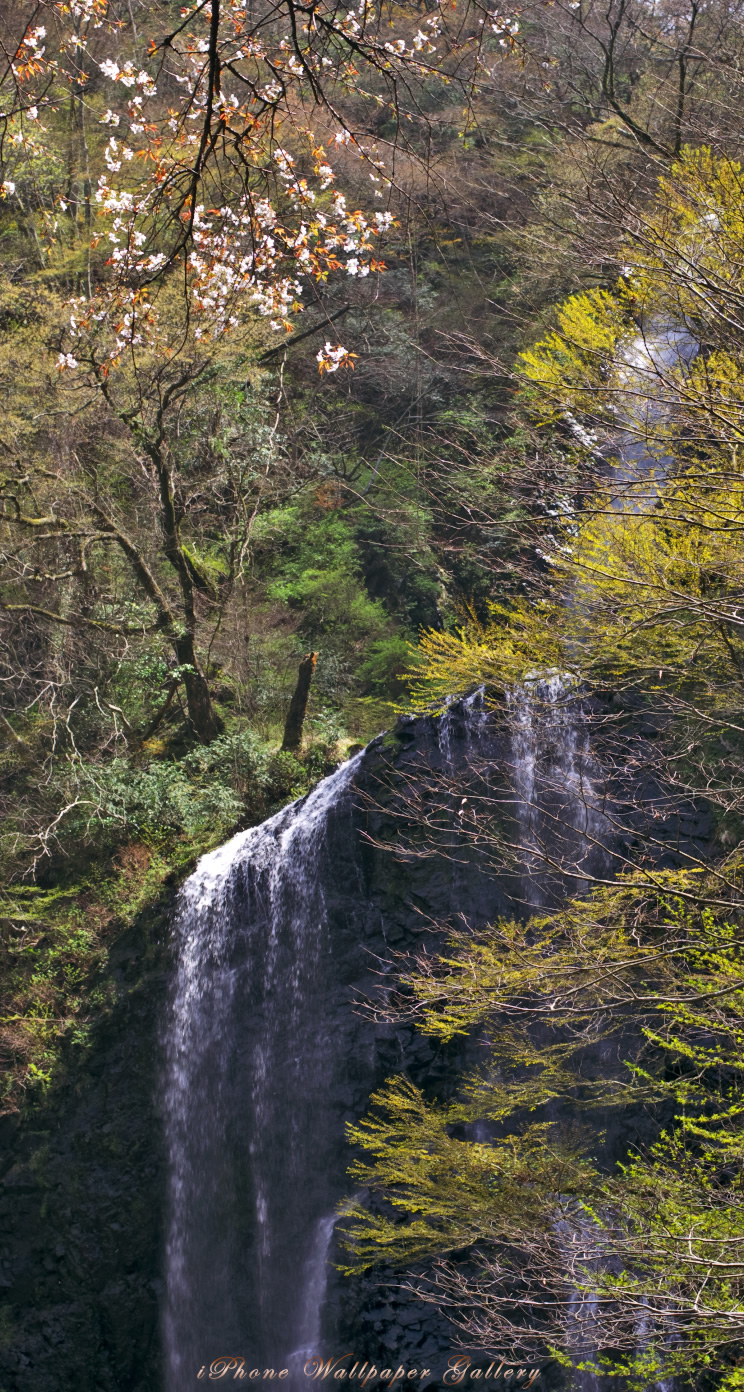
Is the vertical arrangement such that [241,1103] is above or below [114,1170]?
above

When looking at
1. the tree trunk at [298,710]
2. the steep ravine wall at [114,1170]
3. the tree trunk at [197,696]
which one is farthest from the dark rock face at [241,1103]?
the tree trunk at [197,696]

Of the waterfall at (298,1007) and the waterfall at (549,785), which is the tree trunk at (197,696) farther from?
the waterfall at (549,785)

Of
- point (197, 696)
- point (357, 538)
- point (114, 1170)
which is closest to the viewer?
point (114, 1170)

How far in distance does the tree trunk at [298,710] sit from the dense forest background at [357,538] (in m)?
0.19

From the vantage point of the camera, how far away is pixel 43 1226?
9.45 m

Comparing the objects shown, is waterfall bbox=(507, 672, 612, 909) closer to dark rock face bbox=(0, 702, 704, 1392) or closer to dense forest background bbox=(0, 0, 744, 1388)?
dark rock face bbox=(0, 702, 704, 1392)

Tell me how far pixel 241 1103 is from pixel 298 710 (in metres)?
4.36

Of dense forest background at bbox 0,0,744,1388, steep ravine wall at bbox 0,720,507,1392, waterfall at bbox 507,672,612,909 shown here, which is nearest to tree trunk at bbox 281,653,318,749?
dense forest background at bbox 0,0,744,1388

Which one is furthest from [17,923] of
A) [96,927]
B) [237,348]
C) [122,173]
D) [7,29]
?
[122,173]

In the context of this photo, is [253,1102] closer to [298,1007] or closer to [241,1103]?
[241,1103]

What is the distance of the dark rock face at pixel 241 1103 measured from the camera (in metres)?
8.59

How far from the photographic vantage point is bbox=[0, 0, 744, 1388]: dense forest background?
6148 millimetres

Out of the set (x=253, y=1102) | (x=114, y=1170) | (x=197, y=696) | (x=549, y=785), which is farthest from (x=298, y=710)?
(x=114, y=1170)

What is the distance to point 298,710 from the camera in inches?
447
